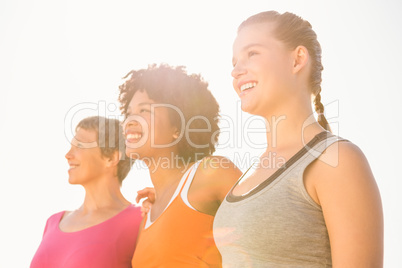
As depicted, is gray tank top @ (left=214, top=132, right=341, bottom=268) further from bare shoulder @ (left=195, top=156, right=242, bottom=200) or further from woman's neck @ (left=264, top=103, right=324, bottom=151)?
bare shoulder @ (left=195, top=156, right=242, bottom=200)

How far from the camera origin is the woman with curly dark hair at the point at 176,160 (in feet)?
9.27

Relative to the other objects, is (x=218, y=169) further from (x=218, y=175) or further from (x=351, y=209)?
(x=351, y=209)

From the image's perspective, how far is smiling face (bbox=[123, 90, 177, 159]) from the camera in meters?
3.42

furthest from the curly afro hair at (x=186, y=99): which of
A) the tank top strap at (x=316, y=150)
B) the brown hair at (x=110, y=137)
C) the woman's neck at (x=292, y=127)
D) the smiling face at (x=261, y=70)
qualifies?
the tank top strap at (x=316, y=150)

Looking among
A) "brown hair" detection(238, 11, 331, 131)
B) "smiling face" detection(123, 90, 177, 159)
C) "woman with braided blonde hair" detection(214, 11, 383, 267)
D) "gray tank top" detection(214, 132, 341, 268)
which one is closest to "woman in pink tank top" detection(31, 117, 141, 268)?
"smiling face" detection(123, 90, 177, 159)

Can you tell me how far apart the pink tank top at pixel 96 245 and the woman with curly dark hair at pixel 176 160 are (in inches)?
21.8

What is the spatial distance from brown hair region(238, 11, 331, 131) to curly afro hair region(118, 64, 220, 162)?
4.62ft

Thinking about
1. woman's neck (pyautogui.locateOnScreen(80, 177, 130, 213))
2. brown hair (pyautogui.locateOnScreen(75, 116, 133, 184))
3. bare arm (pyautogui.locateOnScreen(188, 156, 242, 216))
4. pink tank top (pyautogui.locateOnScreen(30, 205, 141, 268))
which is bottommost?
pink tank top (pyautogui.locateOnScreen(30, 205, 141, 268))

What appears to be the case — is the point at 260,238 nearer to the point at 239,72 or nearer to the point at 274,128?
the point at 274,128

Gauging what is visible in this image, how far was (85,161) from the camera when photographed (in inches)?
174

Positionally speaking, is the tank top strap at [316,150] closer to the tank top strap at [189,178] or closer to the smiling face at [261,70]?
the smiling face at [261,70]

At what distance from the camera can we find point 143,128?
3.43 meters

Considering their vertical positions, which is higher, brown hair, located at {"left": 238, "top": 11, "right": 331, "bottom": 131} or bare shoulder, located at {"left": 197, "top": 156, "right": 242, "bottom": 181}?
brown hair, located at {"left": 238, "top": 11, "right": 331, "bottom": 131}

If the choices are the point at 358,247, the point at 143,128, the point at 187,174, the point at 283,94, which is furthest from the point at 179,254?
the point at 358,247
